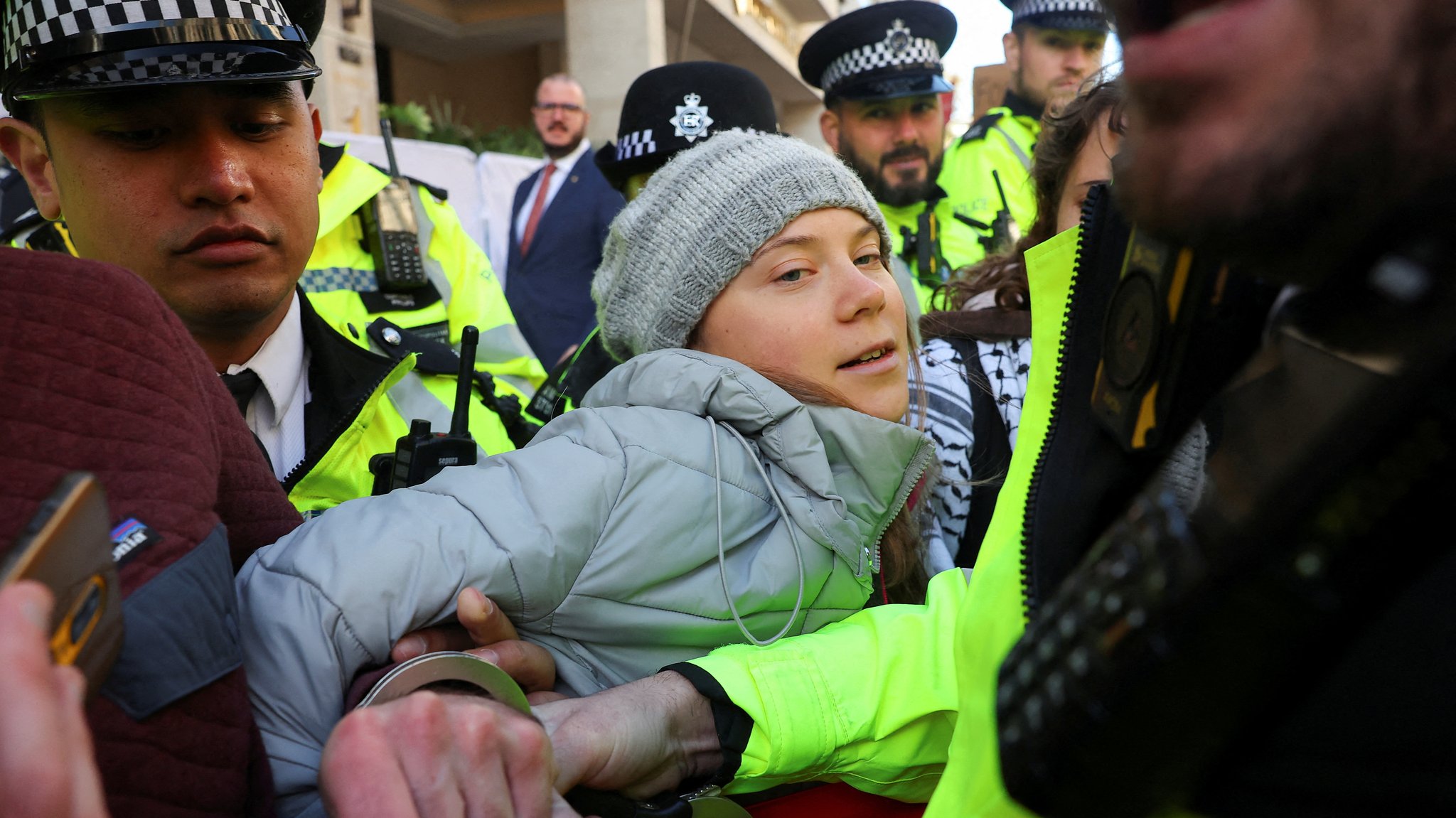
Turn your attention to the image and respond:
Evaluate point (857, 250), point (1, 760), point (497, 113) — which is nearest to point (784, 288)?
point (857, 250)

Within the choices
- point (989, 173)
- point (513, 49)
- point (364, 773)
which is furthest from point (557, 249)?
point (513, 49)

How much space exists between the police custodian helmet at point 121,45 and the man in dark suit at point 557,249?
3013 mm

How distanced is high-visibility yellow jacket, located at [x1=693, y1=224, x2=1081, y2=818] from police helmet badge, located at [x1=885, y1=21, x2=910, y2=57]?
3.12 metres

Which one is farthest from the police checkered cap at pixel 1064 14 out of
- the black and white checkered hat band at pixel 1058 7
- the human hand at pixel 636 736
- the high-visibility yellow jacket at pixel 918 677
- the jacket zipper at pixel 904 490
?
the human hand at pixel 636 736

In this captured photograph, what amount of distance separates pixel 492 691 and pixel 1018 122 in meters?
4.33

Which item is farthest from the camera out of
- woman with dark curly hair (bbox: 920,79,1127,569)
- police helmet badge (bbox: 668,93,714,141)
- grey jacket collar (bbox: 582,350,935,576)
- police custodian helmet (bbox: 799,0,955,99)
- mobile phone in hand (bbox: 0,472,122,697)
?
police custodian helmet (bbox: 799,0,955,99)

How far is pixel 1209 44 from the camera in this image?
583mm

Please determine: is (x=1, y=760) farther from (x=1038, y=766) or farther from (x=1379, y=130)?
(x=1379, y=130)

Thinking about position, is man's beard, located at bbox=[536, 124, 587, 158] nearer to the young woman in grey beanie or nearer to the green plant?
the green plant

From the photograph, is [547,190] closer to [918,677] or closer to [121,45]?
[121,45]

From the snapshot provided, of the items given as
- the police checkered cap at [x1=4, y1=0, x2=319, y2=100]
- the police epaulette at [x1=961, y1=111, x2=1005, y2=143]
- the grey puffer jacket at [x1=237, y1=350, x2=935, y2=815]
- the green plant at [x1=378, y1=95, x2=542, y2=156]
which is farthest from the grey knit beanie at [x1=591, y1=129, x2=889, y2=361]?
the green plant at [x1=378, y1=95, x2=542, y2=156]

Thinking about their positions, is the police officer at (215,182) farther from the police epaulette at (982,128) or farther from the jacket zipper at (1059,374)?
the police epaulette at (982,128)

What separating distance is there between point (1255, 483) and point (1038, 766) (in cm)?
23

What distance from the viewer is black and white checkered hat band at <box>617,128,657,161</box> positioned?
3281 millimetres
